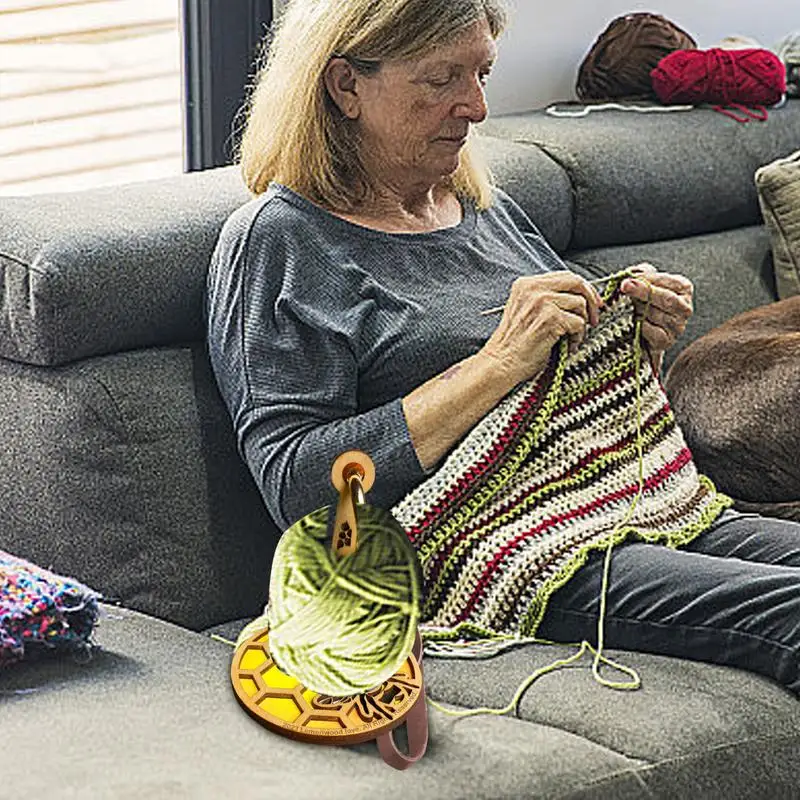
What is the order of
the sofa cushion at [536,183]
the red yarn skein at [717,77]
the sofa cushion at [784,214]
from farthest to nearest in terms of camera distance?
1. the red yarn skein at [717,77]
2. the sofa cushion at [784,214]
3. the sofa cushion at [536,183]

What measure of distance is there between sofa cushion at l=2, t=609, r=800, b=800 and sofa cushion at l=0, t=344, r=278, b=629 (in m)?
0.15

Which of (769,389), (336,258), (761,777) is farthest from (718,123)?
(761,777)

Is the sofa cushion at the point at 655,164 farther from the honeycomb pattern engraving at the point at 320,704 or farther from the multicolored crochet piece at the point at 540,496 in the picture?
the honeycomb pattern engraving at the point at 320,704

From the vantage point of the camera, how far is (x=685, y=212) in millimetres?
2947

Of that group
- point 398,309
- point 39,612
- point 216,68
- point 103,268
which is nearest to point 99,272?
point 103,268

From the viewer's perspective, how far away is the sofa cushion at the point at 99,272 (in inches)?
80.4

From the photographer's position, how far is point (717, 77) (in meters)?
3.17

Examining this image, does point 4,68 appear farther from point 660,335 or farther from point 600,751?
point 600,751

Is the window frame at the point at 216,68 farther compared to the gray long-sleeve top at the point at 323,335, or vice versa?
the window frame at the point at 216,68

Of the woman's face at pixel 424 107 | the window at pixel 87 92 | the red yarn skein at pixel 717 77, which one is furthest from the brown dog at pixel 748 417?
the window at pixel 87 92

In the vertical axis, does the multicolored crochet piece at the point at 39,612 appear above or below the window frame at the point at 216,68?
below

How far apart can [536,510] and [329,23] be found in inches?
25.2

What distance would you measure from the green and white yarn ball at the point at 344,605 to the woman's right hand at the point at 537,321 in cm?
47

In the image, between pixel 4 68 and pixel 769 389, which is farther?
pixel 4 68
